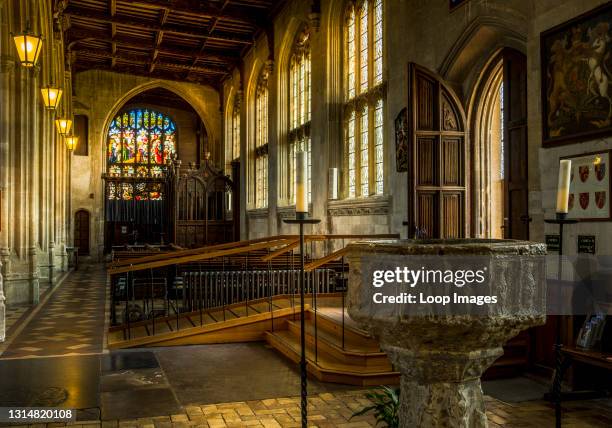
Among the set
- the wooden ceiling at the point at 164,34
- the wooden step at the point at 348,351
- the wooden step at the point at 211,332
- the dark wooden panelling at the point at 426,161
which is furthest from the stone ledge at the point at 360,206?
the wooden ceiling at the point at 164,34

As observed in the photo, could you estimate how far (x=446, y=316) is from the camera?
2.27m

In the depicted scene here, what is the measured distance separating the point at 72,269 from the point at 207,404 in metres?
16.2

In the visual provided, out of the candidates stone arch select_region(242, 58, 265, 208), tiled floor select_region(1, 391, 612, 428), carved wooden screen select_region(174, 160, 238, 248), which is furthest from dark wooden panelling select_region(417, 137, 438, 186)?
stone arch select_region(242, 58, 265, 208)

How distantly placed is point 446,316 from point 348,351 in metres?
3.70

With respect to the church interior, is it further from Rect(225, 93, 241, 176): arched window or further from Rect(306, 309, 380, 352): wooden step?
Rect(225, 93, 241, 176): arched window

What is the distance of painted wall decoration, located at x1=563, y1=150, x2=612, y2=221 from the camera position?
5.47 m

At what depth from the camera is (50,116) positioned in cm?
1609

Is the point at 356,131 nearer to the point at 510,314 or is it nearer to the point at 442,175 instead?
the point at 442,175

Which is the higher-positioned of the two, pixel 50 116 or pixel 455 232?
pixel 50 116

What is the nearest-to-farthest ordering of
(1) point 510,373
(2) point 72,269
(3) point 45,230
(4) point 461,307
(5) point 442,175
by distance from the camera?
(4) point 461,307, (1) point 510,373, (5) point 442,175, (3) point 45,230, (2) point 72,269

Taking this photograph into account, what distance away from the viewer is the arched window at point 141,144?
27.5m

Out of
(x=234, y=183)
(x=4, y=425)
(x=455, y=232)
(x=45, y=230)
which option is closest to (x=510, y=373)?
(x=455, y=232)

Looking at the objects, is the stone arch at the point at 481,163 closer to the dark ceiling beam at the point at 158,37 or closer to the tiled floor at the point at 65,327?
the tiled floor at the point at 65,327

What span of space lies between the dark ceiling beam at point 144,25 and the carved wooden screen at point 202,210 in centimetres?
435
